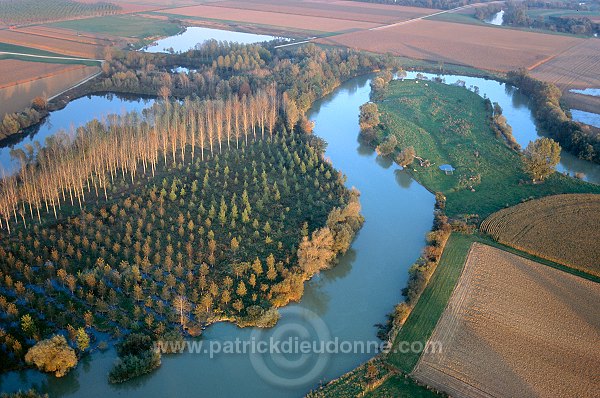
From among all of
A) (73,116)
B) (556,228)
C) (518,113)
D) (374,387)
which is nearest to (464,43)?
(518,113)

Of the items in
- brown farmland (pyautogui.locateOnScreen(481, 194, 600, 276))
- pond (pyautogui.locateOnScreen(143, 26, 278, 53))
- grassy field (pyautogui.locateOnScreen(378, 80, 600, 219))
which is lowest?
brown farmland (pyautogui.locateOnScreen(481, 194, 600, 276))

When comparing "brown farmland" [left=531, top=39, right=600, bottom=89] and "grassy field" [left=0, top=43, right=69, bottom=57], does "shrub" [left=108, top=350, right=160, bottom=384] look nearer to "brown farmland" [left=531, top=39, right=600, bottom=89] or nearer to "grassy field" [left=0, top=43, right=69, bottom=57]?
"brown farmland" [left=531, top=39, right=600, bottom=89]

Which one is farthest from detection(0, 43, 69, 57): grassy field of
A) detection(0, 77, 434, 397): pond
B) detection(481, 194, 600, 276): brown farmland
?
detection(481, 194, 600, 276): brown farmland

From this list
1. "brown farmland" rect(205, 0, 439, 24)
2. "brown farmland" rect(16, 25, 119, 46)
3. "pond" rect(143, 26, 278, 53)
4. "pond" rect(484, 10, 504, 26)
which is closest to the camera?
"brown farmland" rect(16, 25, 119, 46)

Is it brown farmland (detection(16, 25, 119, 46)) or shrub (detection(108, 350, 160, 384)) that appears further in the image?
brown farmland (detection(16, 25, 119, 46))

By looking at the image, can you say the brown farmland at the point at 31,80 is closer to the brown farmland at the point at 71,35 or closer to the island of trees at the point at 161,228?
the brown farmland at the point at 71,35

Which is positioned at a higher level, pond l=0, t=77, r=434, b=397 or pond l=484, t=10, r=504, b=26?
pond l=484, t=10, r=504, b=26
